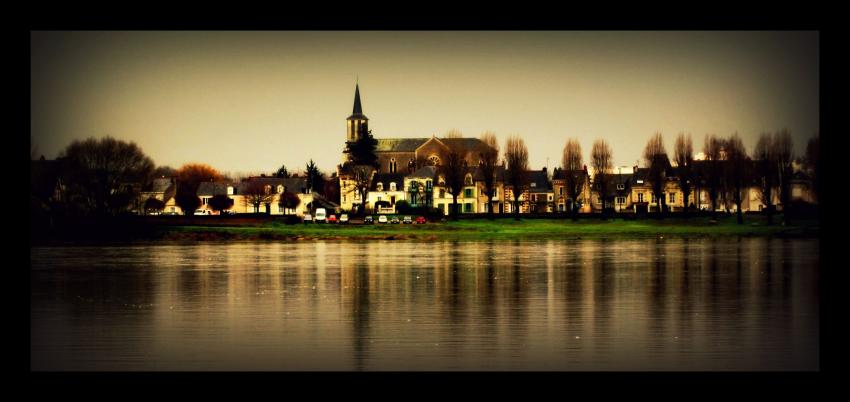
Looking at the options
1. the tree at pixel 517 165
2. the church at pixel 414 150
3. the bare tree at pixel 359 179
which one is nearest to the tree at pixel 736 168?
the tree at pixel 517 165

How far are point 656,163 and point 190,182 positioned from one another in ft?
278

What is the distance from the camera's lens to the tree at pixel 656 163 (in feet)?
329

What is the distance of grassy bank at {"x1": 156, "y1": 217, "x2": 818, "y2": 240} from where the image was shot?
7138 centimetres

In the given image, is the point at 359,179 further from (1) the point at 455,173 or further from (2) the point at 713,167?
(2) the point at 713,167

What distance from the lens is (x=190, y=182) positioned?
16025cm

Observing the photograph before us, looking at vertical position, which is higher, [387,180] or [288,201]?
[387,180]

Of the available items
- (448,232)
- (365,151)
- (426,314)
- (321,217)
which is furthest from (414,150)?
(426,314)

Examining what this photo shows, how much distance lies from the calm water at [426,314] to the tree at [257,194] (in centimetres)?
8732

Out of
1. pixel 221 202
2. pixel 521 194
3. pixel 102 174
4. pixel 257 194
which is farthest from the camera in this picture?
pixel 221 202

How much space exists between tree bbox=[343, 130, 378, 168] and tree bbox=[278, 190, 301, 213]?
53.2 feet
